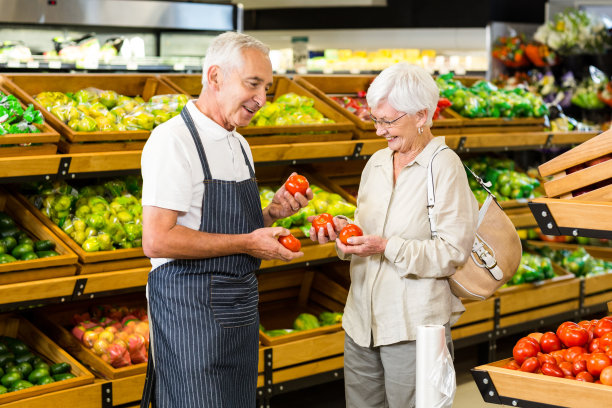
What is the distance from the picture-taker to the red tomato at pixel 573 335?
7.72 ft

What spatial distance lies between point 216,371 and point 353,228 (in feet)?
2.23

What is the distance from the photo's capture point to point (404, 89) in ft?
9.04

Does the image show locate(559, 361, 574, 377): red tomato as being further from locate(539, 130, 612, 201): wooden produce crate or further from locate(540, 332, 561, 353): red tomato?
locate(539, 130, 612, 201): wooden produce crate

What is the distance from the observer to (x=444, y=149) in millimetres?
2857

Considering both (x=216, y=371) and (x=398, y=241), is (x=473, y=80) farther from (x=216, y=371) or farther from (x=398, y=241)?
(x=216, y=371)

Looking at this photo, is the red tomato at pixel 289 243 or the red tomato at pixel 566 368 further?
the red tomato at pixel 289 243

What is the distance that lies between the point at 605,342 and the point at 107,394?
6.85 feet

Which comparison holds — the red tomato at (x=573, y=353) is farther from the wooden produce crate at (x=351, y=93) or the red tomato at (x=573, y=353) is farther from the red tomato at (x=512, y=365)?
the wooden produce crate at (x=351, y=93)

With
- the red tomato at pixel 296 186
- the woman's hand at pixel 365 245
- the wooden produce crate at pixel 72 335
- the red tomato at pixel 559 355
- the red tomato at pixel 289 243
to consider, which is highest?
the red tomato at pixel 296 186

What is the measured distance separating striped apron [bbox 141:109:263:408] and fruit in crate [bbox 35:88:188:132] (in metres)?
1.25

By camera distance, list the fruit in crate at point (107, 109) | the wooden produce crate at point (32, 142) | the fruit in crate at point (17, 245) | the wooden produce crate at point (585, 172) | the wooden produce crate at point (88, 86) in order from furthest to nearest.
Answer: the fruit in crate at point (107, 109)
the wooden produce crate at point (88, 86)
the fruit in crate at point (17, 245)
the wooden produce crate at point (32, 142)
the wooden produce crate at point (585, 172)

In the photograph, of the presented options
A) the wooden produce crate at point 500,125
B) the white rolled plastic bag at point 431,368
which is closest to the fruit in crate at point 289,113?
the wooden produce crate at point 500,125

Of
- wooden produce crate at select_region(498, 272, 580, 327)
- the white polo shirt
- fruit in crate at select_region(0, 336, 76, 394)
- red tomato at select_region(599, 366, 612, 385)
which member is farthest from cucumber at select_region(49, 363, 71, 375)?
wooden produce crate at select_region(498, 272, 580, 327)

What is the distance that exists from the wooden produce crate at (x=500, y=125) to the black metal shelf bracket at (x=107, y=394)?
2.68 metres
